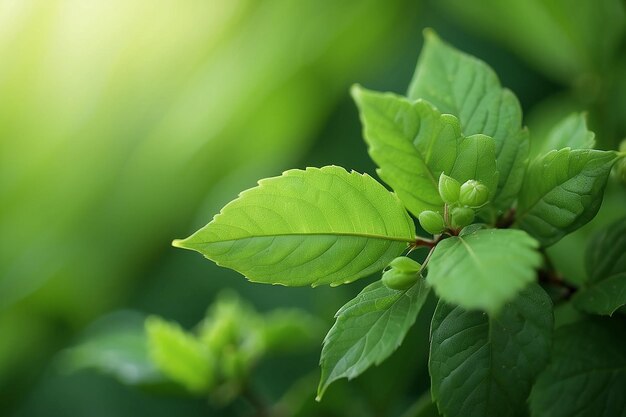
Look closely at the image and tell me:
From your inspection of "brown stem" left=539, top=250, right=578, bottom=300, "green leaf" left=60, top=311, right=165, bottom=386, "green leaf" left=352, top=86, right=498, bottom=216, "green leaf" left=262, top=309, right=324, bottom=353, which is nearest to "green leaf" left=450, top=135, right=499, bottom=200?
"green leaf" left=352, top=86, right=498, bottom=216

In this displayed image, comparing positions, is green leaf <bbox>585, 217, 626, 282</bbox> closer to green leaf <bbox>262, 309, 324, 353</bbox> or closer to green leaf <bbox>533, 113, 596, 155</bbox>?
green leaf <bbox>533, 113, 596, 155</bbox>

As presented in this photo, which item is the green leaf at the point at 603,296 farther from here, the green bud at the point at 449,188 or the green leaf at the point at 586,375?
the green bud at the point at 449,188

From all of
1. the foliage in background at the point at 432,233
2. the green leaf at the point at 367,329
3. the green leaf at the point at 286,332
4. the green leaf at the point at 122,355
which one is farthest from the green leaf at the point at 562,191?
the green leaf at the point at 122,355

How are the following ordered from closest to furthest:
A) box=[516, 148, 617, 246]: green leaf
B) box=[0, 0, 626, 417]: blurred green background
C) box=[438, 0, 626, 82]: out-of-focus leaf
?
1. box=[516, 148, 617, 246]: green leaf
2. box=[438, 0, 626, 82]: out-of-focus leaf
3. box=[0, 0, 626, 417]: blurred green background

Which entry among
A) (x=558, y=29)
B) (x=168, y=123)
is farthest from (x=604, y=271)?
(x=168, y=123)

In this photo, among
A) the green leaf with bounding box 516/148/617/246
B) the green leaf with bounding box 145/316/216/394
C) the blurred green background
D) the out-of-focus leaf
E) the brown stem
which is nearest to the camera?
the green leaf with bounding box 516/148/617/246

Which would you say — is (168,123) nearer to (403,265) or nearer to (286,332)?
(286,332)

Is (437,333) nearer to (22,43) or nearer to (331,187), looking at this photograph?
(331,187)
